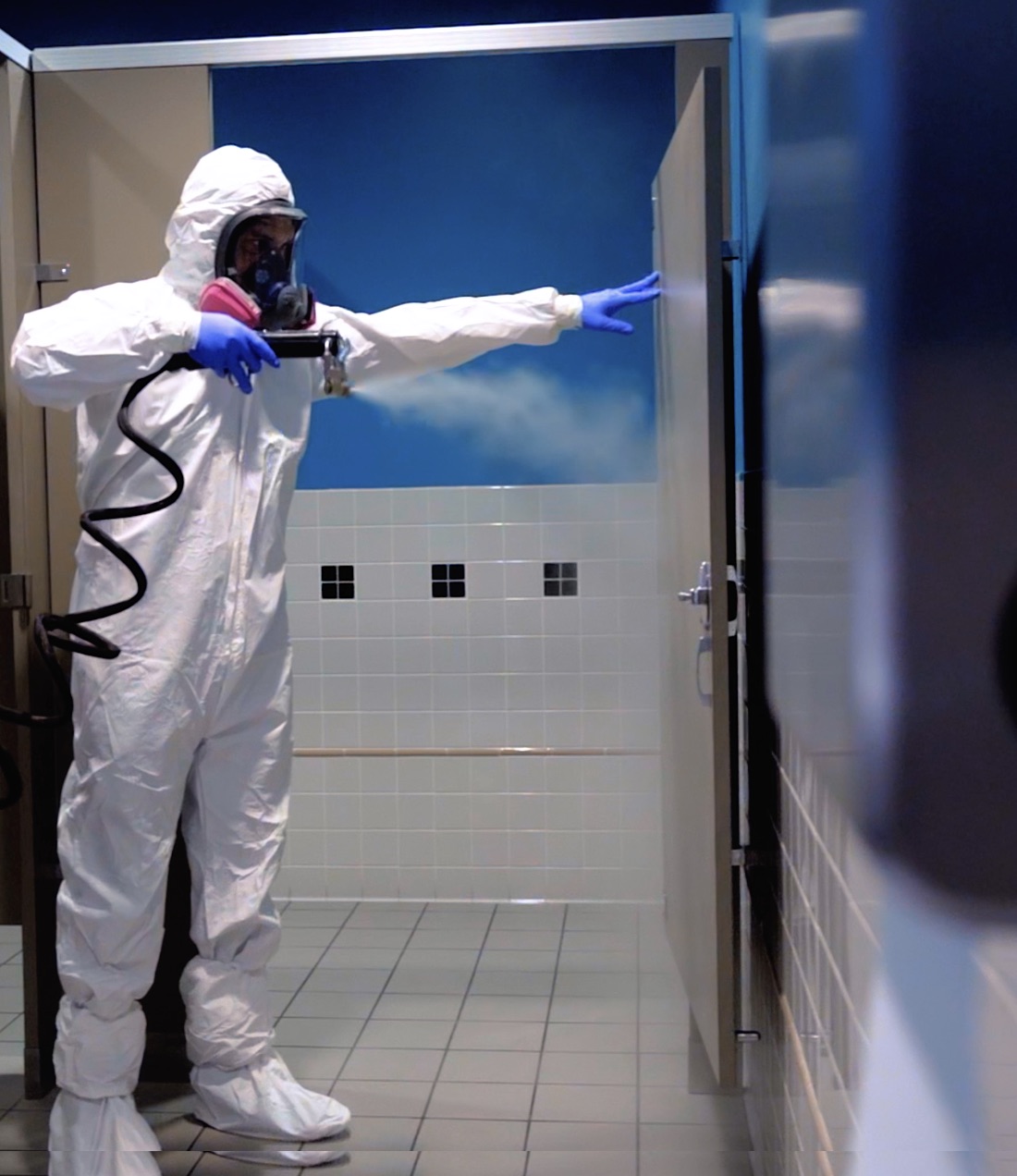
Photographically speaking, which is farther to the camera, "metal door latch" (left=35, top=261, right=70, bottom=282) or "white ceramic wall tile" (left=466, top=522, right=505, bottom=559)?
"white ceramic wall tile" (left=466, top=522, right=505, bottom=559)

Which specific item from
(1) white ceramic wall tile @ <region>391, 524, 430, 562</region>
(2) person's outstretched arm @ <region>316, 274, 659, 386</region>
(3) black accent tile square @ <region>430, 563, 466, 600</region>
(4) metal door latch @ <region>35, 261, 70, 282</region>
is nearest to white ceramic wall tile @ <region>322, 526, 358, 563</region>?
(1) white ceramic wall tile @ <region>391, 524, 430, 562</region>

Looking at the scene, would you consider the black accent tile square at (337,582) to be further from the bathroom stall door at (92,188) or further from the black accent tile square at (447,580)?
the bathroom stall door at (92,188)

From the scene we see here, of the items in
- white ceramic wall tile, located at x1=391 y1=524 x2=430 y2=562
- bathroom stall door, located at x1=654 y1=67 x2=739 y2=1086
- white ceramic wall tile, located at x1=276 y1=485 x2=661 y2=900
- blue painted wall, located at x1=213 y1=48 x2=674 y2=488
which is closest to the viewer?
bathroom stall door, located at x1=654 y1=67 x2=739 y2=1086

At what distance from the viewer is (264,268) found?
2.37 m

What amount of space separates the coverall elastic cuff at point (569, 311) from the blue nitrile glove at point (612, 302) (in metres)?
0.01

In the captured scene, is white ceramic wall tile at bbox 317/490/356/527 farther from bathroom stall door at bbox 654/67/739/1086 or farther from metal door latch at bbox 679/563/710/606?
metal door latch at bbox 679/563/710/606

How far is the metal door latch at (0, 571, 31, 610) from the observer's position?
98.0 inches

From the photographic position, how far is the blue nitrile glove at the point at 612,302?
2586mm

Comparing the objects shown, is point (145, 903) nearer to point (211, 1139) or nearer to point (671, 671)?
point (211, 1139)

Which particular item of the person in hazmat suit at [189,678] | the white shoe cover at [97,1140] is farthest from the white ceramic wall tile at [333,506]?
the white shoe cover at [97,1140]

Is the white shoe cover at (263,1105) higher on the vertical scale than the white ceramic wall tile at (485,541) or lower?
lower

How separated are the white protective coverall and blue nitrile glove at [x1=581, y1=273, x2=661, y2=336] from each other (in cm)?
61

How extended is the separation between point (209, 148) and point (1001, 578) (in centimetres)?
250

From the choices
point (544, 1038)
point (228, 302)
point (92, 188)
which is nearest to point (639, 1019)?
point (544, 1038)
